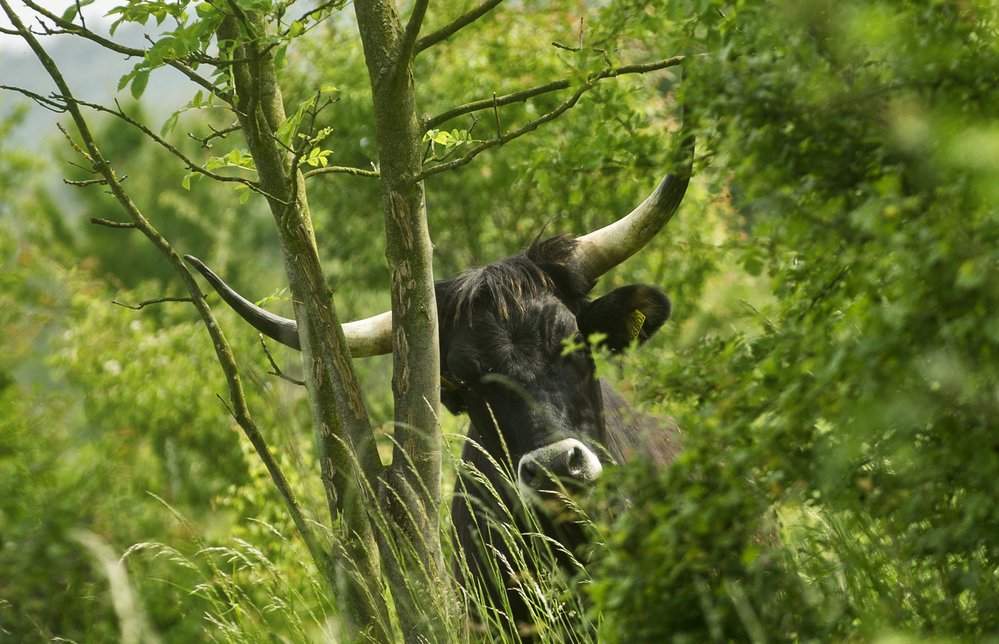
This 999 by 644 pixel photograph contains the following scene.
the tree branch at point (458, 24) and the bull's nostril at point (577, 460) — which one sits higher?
the tree branch at point (458, 24)

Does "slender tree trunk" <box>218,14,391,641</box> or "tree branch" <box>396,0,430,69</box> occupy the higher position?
"tree branch" <box>396,0,430,69</box>

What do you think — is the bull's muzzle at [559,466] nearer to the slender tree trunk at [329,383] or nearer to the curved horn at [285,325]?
the slender tree trunk at [329,383]

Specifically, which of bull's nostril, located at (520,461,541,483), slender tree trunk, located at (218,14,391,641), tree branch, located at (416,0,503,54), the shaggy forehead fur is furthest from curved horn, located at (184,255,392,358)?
tree branch, located at (416,0,503,54)

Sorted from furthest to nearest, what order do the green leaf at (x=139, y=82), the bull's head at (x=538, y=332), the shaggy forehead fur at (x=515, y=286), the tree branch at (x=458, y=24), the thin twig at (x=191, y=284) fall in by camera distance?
the shaggy forehead fur at (x=515, y=286)
the bull's head at (x=538, y=332)
the thin twig at (x=191, y=284)
the tree branch at (x=458, y=24)
the green leaf at (x=139, y=82)

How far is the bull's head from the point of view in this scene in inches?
172

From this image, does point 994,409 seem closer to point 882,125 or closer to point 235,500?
point 882,125

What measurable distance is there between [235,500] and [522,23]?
19.9ft

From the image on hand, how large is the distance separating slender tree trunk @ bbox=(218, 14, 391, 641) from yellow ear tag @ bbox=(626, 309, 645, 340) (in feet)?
5.97

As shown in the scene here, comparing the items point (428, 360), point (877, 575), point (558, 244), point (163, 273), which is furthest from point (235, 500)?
point (163, 273)

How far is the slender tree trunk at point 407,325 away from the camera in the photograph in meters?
3.47

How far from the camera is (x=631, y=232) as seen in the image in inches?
190

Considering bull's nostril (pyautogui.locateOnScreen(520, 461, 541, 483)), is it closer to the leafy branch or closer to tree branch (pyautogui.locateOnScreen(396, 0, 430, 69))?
the leafy branch

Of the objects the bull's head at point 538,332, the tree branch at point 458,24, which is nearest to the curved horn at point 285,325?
the bull's head at point 538,332

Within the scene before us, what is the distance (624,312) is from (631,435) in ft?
2.29
